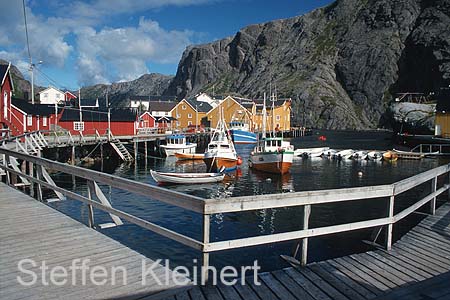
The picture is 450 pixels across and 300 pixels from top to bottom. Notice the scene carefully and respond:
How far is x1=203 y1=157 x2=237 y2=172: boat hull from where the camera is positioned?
123ft

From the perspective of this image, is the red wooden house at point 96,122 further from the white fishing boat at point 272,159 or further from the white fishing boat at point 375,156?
the white fishing boat at point 375,156

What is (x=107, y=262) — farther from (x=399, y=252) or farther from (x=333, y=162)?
(x=333, y=162)

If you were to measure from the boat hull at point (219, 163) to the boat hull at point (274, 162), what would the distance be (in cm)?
279

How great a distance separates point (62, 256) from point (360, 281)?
5026mm

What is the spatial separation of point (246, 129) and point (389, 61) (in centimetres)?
11965

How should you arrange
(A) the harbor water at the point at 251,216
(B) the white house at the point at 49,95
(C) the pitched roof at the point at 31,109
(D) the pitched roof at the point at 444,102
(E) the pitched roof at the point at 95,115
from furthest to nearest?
(B) the white house at the point at 49,95 < (D) the pitched roof at the point at 444,102 < (E) the pitched roof at the point at 95,115 < (C) the pitched roof at the point at 31,109 < (A) the harbor water at the point at 251,216

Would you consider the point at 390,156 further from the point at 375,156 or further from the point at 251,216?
the point at 251,216

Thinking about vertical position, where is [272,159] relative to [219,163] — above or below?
above

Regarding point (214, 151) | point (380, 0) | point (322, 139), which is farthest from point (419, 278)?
point (380, 0)

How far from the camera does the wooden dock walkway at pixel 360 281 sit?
16.8 feet

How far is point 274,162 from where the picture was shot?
1454 inches

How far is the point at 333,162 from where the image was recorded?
5019 centimetres

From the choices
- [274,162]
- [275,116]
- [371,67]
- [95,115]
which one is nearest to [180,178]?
[274,162]

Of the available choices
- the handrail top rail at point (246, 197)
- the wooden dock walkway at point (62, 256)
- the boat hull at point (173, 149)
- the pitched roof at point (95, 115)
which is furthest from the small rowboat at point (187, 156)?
the handrail top rail at point (246, 197)
